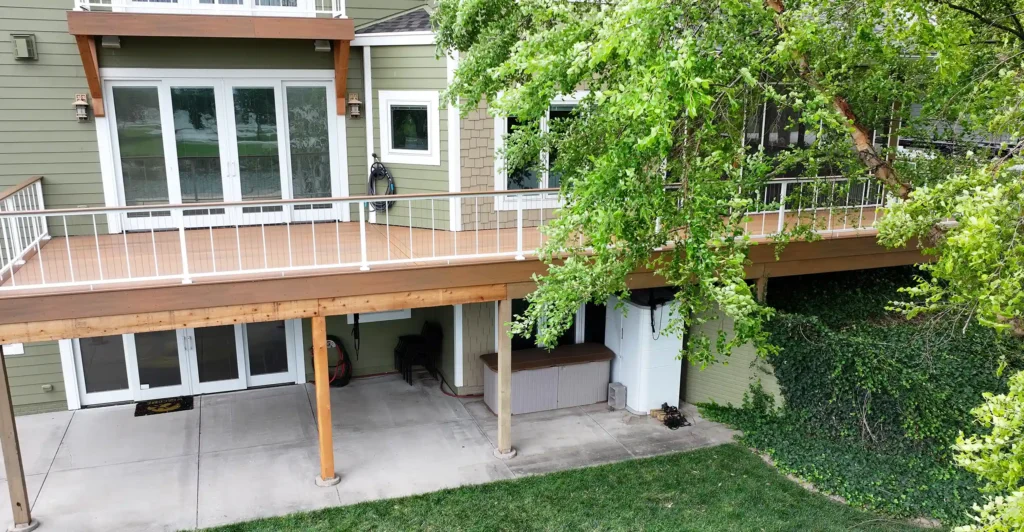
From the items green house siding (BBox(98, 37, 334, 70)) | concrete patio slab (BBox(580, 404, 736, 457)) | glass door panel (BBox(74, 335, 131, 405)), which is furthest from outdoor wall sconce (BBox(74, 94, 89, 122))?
concrete patio slab (BBox(580, 404, 736, 457))

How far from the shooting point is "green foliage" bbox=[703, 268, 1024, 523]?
759 cm

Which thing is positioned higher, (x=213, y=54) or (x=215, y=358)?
(x=213, y=54)

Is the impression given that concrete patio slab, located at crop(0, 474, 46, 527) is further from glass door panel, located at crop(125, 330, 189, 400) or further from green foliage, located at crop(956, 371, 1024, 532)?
green foliage, located at crop(956, 371, 1024, 532)

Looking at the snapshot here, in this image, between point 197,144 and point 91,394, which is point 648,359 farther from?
point 91,394

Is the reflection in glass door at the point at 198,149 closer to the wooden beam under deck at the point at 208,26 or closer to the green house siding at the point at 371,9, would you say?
the wooden beam under deck at the point at 208,26

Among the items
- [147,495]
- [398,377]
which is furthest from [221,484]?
[398,377]

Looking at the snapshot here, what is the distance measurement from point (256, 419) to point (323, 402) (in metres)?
2.37

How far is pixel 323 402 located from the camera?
7883 millimetres

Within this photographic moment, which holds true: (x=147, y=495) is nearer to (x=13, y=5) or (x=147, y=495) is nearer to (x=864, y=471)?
(x=13, y=5)

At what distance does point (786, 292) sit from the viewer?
10.6 meters

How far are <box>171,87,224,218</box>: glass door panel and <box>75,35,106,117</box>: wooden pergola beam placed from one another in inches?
32.3

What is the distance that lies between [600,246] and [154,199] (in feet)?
22.1

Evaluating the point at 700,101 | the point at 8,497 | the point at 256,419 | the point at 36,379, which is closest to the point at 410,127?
the point at 256,419

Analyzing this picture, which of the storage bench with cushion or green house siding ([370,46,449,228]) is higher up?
green house siding ([370,46,449,228])
